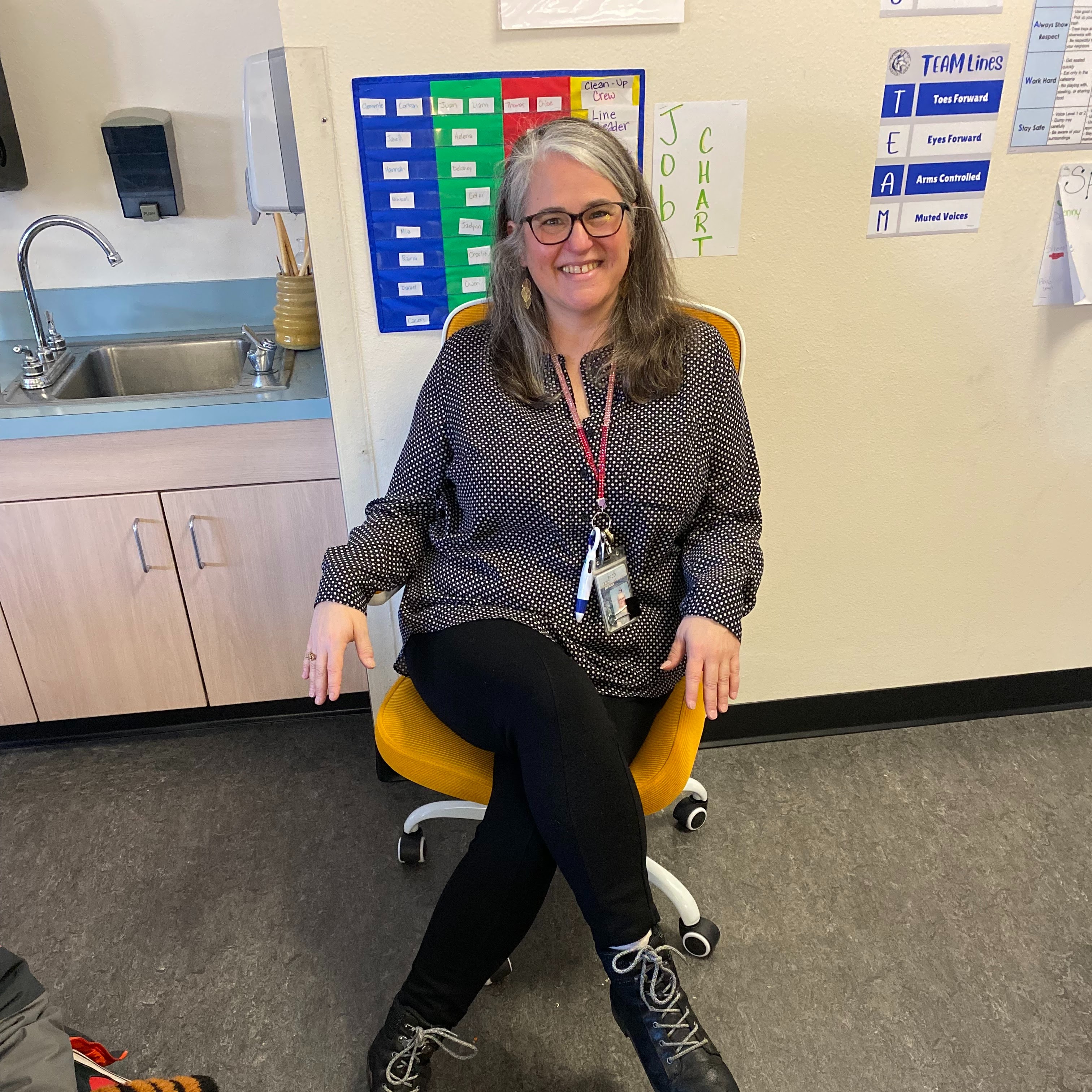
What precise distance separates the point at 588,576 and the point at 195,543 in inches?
39.0

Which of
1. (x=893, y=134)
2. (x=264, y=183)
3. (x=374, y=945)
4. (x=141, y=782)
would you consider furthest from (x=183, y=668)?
(x=893, y=134)

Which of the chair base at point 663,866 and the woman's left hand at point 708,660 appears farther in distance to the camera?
the chair base at point 663,866

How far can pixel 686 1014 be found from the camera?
1301mm

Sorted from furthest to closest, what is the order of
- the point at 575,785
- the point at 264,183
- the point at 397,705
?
1. the point at 264,183
2. the point at 397,705
3. the point at 575,785

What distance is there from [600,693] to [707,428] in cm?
45

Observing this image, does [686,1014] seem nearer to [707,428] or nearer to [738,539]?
[738,539]

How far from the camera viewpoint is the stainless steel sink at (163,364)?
7.29 ft

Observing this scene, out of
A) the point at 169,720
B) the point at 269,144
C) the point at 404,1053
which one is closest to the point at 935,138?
the point at 269,144

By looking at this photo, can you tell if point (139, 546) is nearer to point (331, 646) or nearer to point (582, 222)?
point (331, 646)

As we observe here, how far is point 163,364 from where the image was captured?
2.27m

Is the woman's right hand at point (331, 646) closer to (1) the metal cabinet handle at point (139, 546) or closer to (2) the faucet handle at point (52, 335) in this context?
(1) the metal cabinet handle at point (139, 546)

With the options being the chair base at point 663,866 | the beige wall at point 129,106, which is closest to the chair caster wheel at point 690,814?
the chair base at point 663,866

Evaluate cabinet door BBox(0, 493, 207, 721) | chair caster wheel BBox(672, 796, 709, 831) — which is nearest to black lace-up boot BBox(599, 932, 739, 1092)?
chair caster wheel BBox(672, 796, 709, 831)

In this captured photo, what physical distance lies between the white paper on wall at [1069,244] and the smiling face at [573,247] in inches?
34.3
